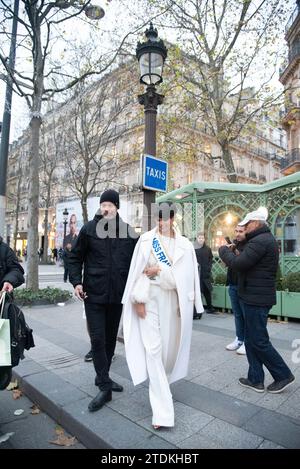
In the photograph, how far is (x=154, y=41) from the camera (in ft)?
17.3

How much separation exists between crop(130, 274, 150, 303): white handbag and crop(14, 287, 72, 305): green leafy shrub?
21.5 ft

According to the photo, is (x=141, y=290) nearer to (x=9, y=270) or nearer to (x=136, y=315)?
(x=136, y=315)

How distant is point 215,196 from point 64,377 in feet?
20.8

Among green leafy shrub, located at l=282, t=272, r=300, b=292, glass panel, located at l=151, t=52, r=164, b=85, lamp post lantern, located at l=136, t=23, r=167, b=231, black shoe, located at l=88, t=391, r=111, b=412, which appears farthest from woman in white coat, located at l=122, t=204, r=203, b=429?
green leafy shrub, located at l=282, t=272, r=300, b=292

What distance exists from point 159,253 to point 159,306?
492 millimetres

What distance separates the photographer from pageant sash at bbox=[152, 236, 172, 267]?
314 centimetres

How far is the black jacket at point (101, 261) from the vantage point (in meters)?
3.37

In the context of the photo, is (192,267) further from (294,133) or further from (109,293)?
(294,133)

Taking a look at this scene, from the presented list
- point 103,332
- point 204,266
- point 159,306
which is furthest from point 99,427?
point 204,266

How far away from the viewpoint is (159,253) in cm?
316

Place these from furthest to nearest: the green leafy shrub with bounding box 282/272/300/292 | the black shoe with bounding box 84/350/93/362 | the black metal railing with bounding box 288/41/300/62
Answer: the black metal railing with bounding box 288/41/300/62 → the green leafy shrub with bounding box 282/272/300/292 → the black shoe with bounding box 84/350/93/362

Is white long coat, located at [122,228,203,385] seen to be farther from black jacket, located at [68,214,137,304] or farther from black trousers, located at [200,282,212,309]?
black trousers, located at [200,282,212,309]
